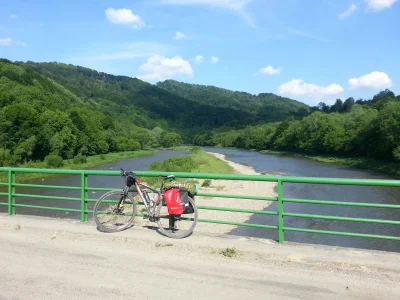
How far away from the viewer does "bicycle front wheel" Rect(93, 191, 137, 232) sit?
706cm

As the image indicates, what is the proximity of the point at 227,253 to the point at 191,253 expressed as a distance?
22.9 inches

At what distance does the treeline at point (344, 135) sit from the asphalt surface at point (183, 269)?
161 ft

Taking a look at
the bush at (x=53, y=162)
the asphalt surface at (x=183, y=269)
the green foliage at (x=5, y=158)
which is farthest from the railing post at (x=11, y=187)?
the bush at (x=53, y=162)

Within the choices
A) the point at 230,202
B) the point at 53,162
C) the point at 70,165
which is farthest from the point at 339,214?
the point at 70,165

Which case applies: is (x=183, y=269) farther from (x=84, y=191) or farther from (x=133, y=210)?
(x=84, y=191)

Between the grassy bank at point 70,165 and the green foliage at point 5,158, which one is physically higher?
the green foliage at point 5,158

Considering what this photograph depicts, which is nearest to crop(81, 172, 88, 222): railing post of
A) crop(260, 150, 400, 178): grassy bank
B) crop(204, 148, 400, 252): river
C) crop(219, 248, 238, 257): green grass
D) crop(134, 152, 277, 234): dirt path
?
crop(219, 248, 238, 257): green grass

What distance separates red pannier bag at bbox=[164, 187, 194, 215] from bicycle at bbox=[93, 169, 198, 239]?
0.39ft

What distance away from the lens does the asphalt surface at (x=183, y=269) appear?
446 cm

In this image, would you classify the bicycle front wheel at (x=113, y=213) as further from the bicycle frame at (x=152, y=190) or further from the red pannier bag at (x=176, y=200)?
the red pannier bag at (x=176, y=200)

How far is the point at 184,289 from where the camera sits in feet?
15.0

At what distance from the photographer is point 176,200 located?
6406mm

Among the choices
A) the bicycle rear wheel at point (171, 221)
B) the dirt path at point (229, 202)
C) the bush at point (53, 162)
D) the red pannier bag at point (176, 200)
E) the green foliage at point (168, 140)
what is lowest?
the dirt path at point (229, 202)

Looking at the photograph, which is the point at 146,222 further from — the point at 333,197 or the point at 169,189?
the point at 333,197
